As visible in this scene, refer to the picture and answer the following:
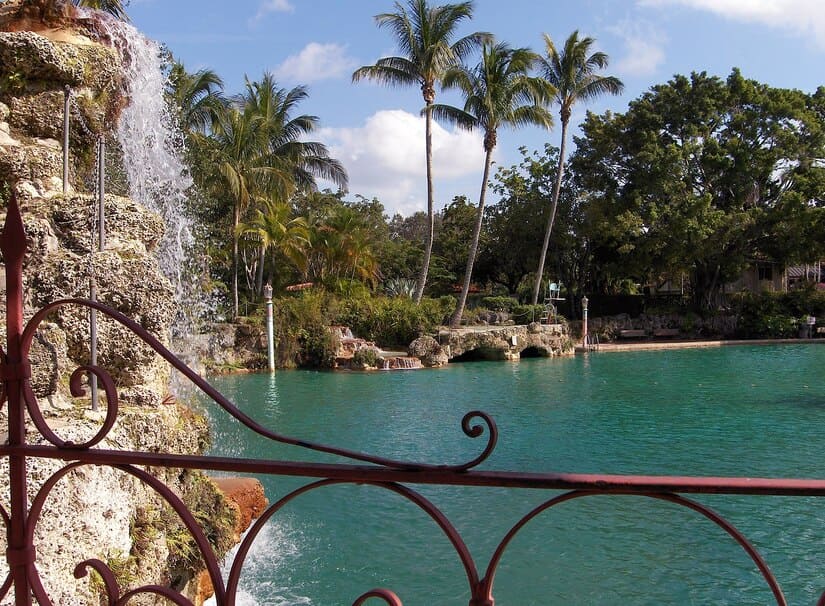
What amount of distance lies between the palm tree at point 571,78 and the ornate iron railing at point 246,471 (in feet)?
93.5

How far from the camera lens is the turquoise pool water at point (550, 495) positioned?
6.04 meters

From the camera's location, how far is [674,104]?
103 feet

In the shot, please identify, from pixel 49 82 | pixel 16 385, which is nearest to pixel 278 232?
pixel 49 82

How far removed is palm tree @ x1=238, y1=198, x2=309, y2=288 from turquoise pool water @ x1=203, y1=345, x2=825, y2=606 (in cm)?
745

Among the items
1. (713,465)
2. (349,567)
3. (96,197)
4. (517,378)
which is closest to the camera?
(96,197)

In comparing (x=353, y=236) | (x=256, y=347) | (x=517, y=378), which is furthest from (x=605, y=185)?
(x=256, y=347)

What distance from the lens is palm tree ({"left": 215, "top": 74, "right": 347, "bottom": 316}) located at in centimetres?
2434

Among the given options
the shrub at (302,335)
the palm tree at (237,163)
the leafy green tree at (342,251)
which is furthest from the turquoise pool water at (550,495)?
the leafy green tree at (342,251)

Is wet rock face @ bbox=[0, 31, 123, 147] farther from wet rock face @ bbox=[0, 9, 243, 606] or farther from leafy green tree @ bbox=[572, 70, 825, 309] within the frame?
leafy green tree @ bbox=[572, 70, 825, 309]

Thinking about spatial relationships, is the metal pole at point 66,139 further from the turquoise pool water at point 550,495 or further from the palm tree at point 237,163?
the palm tree at point 237,163

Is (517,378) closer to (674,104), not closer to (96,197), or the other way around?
(96,197)

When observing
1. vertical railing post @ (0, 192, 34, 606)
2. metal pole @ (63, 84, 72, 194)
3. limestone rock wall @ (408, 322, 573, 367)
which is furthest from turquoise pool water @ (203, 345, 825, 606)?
limestone rock wall @ (408, 322, 573, 367)

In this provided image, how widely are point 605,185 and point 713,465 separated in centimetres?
2490

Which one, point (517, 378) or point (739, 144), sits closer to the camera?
point (517, 378)
